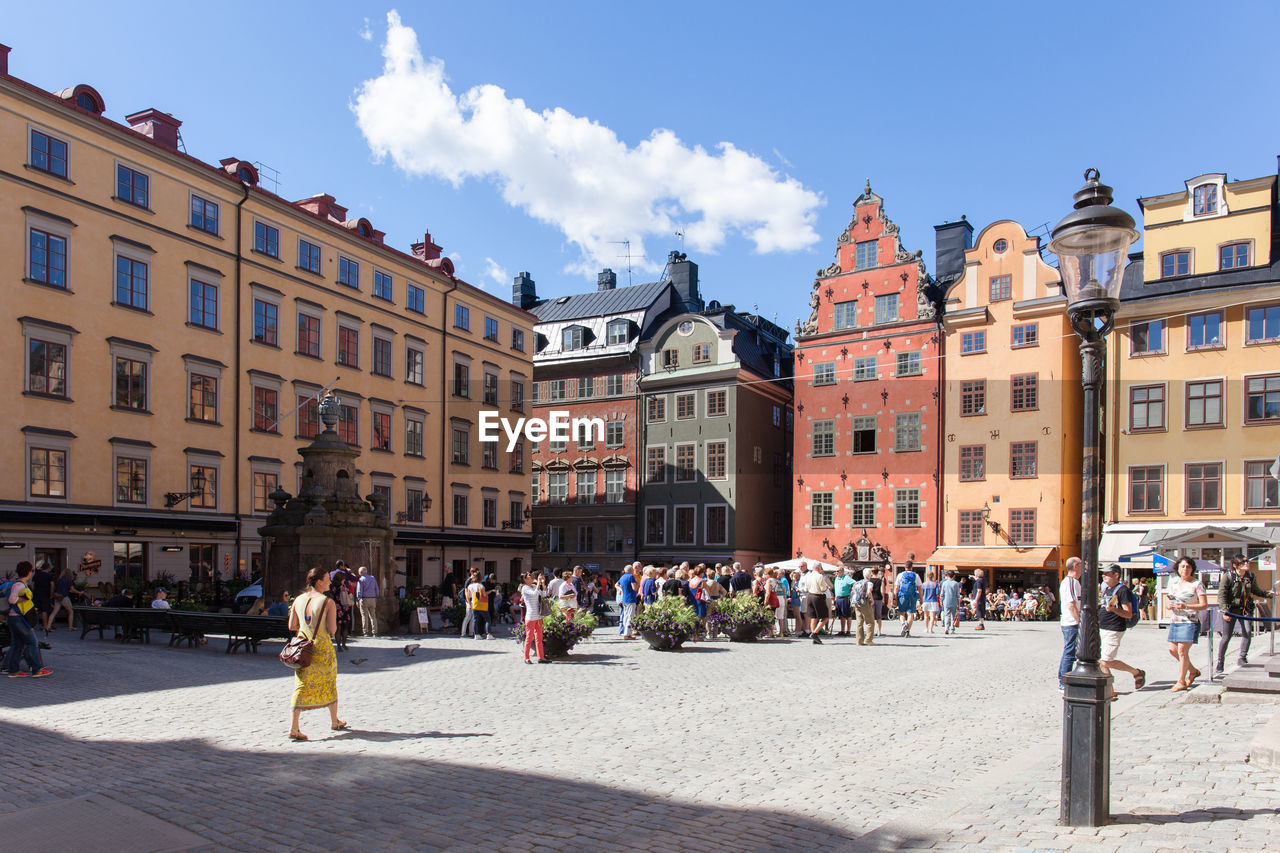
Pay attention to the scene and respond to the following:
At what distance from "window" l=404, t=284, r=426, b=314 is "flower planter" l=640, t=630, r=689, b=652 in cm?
2893

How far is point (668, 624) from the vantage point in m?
20.2

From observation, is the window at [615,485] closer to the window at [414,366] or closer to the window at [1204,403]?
the window at [414,366]

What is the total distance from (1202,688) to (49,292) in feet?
98.9

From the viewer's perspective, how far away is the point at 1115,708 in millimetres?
12383

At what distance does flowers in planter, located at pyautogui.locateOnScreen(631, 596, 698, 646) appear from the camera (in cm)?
2028

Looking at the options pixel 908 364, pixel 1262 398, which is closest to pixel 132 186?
pixel 908 364

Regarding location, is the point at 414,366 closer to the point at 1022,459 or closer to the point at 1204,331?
the point at 1022,459

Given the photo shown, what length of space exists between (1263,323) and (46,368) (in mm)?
39297

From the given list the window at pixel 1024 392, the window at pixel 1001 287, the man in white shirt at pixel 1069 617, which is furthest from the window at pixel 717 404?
the man in white shirt at pixel 1069 617

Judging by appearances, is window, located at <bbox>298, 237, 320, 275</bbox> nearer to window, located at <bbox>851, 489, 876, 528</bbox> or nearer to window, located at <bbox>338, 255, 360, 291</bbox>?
window, located at <bbox>338, 255, 360, 291</bbox>

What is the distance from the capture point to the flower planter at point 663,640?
2031 centimetres

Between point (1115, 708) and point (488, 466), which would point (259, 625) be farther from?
point (488, 466)

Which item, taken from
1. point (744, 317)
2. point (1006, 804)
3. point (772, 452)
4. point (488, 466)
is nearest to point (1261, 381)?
point (772, 452)

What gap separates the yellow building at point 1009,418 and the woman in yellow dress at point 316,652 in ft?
114
